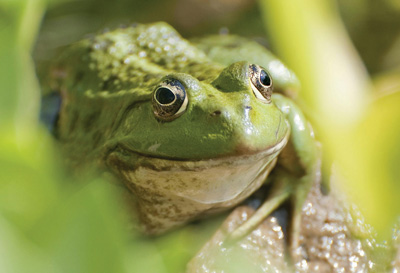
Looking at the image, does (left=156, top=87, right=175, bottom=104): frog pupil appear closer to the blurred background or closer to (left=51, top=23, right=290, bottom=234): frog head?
(left=51, top=23, right=290, bottom=234): frog head

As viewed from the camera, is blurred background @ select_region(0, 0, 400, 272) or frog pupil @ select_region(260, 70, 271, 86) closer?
blurred background @ select_region(0, 0, 400, 272)

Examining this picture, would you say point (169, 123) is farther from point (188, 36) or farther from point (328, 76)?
point (188, 36)

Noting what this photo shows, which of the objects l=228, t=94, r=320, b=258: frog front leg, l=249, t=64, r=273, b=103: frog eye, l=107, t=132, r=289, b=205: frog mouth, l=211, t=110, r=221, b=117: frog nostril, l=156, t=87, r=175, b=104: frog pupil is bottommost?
l=228, t=94, r=320, b=258: frog front leg

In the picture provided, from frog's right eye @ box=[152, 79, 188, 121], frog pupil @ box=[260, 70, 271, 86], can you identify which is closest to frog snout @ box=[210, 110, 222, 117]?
frog's right eye @ box=[152, 79, 188, 121]

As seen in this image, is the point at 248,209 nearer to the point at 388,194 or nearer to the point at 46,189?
the point at 388,194

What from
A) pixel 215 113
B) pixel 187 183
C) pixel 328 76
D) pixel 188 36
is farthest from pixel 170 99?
pixel 188 36

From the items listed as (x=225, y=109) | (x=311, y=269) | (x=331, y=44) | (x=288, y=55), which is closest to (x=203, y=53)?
(x=288, y=55)

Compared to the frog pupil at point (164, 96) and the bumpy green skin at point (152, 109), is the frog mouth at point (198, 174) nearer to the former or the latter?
the bumpy green skin at point (152, 109)
